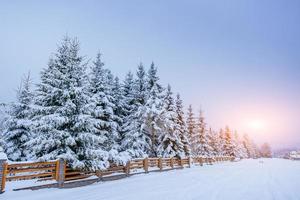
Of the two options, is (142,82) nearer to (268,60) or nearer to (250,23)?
(268,60)

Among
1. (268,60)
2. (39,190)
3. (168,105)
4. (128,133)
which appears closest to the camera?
(39,190)

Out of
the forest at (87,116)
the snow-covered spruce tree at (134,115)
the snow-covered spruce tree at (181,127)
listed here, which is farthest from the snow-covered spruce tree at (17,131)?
the snow-covered spruce tree at (181,127)

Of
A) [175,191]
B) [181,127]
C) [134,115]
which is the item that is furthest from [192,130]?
[175,191]

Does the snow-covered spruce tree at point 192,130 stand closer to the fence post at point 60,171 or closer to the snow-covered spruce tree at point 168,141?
the snow-covered spruce tree at point 168,141

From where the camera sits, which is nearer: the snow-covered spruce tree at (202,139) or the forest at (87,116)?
the forest at (87,116)

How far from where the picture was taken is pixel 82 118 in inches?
403

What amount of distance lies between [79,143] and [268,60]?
255 feet

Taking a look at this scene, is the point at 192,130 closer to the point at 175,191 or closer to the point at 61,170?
the point at 175,191

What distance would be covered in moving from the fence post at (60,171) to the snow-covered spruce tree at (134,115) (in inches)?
398

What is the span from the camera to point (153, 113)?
2117 centimetres

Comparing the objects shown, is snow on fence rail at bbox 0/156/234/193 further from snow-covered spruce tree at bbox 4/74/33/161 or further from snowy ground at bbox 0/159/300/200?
snow-covered spruce tree at bbox 4/74/33/161

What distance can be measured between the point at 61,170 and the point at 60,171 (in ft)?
0.18

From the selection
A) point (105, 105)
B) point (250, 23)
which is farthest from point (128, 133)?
point (250, 23)

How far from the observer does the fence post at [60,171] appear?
8.98 meters
